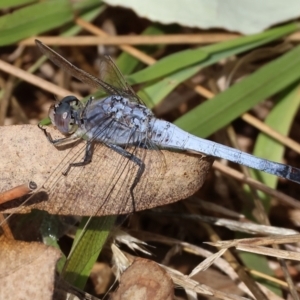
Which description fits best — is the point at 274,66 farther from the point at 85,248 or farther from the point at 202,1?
the point at 85,248

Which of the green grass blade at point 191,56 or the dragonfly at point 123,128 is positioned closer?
the dragonfly at point 123,128

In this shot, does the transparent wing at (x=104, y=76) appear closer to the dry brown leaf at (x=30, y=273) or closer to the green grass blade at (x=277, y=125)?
the green grass blade at (x=277, y=125)

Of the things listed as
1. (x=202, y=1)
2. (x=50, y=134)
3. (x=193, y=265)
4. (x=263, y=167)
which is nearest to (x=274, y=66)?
(x=202, y=1)

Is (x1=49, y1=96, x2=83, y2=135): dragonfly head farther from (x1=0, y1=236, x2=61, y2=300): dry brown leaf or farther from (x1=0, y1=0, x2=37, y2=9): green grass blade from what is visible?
(x1=0, y1=0, x2=37, y2=9): green grass blade

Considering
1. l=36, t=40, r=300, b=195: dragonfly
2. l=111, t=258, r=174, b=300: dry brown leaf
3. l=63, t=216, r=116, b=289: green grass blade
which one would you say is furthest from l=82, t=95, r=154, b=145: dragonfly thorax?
l=111, t=258, r=174, b=300: dry brown leaf

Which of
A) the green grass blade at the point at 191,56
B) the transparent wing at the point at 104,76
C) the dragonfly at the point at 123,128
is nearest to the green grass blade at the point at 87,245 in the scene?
the dragonfly at the point at 123,128

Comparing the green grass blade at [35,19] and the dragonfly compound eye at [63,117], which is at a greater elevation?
the green grass blade at [35,19]
